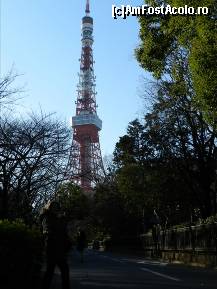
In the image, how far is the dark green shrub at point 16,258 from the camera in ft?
27.9

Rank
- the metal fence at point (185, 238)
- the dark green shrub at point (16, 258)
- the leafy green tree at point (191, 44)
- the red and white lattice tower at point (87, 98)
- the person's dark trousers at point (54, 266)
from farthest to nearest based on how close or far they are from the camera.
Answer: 1. the red and white lattice tower at point (87, 98)
2. the metal fence at point (185, 238)
3. the leafy green tree at point (191, 44)
4. the person's dark trousers at point (54, 266)
5. the dark green shrub at point (16, 258)

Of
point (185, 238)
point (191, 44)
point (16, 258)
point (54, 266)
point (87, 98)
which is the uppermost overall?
point (87, 98)

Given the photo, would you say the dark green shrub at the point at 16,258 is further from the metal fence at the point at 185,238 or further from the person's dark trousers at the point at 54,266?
the metal fence at the point at 185,238

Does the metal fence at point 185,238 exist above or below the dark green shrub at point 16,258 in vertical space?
above

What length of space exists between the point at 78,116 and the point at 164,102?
5498cm

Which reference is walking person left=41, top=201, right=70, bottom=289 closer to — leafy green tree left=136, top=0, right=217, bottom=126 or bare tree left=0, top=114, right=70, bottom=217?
leafy green tree left=136, top=0, right=217, bottom=126

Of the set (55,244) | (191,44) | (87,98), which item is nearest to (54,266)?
(55,244)

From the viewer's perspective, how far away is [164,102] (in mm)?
28953

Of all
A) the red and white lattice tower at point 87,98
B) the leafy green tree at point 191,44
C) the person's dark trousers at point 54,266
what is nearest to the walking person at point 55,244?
the person's dark trousers at point 54,266

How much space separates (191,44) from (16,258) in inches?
310

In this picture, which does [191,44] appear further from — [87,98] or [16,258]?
[87,98]

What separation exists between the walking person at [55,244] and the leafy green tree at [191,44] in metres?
5.84

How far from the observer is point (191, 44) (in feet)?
47.5

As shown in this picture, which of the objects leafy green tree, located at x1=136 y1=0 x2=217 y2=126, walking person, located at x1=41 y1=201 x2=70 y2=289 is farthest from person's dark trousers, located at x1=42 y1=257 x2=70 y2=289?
leafy green tree, located at x1=136 y1=0 x2=217 y2=126
